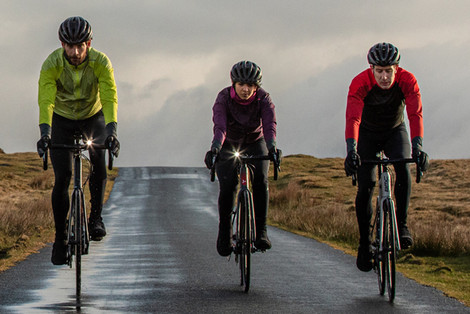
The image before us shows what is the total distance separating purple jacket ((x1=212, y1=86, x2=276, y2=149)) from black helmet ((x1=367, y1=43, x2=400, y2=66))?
1346 mm

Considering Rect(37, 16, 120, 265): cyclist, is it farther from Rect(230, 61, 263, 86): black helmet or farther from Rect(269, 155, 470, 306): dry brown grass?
Rect(269, 155, 470, 306): dry brown grass

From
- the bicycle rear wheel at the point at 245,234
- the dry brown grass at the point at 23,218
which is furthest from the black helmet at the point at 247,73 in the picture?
the dry brown grass at the point at 23,218

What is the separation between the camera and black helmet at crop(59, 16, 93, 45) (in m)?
8.49

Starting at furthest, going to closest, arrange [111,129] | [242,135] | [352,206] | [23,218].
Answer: [352,206], [23,218], [242,135], [111,129]

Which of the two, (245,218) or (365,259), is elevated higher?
(245,218)

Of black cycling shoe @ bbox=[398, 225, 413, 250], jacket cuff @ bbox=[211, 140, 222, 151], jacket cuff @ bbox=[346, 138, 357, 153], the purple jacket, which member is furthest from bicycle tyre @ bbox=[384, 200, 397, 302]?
jacket cuff @ bbox=[211, 140, 222, 151]

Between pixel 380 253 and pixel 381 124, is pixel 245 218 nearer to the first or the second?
pixel 380 253

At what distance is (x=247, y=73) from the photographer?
9453 mm

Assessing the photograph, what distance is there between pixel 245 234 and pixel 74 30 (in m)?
3.00

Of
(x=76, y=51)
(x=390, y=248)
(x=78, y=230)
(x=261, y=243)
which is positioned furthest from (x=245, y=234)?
(x=76, y=51)

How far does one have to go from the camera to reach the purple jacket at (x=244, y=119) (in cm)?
958

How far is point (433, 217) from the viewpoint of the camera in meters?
28.6

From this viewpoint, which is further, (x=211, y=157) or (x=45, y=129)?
(x=211, y=157)

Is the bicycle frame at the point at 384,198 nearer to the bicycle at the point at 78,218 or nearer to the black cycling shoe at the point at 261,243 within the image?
the black cycling shoe at the point at 261,243
